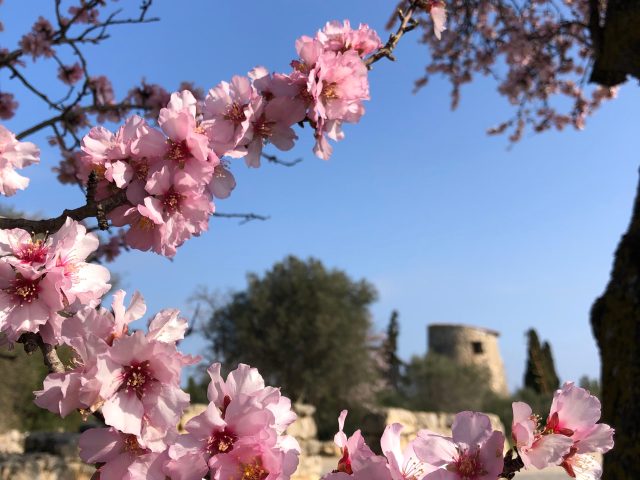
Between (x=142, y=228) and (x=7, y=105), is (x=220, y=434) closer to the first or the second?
(x=142, y=228)

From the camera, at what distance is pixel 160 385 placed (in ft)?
3.60

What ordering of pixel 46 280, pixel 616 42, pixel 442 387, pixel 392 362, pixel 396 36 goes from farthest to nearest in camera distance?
pixel 392 362 → pixel 442 387 → pixel 616 42 → pixel 396 36 → pixel 46 280

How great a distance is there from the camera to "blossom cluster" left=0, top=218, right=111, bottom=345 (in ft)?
3.77

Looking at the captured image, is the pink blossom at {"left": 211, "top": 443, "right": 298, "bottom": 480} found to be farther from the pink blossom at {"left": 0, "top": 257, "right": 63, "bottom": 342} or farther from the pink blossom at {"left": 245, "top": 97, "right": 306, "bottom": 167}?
the pink blossom at {"left": 245, "top": 97, "right": 306, "bottom": 167}

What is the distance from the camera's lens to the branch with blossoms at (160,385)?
105 cm

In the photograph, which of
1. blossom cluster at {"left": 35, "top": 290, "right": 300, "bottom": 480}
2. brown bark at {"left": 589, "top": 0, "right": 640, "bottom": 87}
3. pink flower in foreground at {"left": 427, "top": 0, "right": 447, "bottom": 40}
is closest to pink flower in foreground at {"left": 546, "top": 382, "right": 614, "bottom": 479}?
blossom cluster at {"left": 35, "top": 290, "right": 300, "bottom": 480}

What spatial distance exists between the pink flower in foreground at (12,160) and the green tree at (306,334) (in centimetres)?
1440

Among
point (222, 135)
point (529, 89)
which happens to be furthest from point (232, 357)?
point (222, 135)

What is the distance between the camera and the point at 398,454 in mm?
1158

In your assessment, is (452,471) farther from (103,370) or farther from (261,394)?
(103,370)

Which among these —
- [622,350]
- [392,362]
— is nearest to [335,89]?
[622,350]

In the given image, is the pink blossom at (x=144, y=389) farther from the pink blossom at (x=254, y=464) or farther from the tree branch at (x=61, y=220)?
the tree branch at (x=61, y=220)

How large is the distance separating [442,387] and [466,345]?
6796 millimetres

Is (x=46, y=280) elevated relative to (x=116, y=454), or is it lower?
elevated
